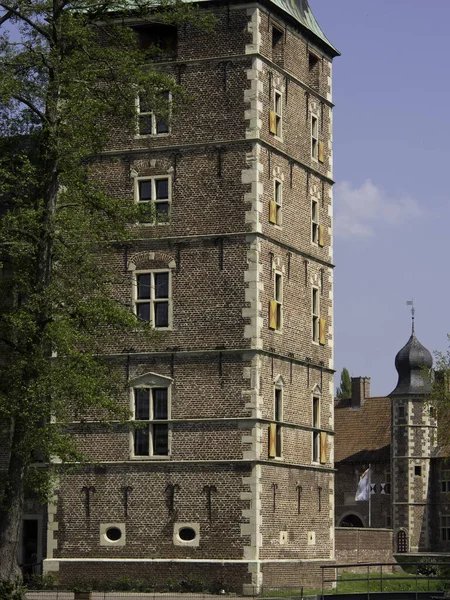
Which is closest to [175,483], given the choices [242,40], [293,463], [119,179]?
[293,463]

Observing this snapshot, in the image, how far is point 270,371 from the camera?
37781mm

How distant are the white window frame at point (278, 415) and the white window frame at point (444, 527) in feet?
124

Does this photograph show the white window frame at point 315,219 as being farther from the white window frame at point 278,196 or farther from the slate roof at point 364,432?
the slate roof at point 364,432

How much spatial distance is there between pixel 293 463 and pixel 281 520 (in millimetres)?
1747

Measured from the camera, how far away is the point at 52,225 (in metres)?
29.8

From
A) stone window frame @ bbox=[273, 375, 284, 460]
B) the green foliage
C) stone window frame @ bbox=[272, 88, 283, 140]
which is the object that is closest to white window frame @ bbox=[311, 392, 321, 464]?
stone window frame @ bbox=[273, 375, 284, 460]

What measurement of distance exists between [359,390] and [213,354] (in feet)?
149

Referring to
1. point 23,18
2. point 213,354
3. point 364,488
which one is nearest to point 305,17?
point 213,354

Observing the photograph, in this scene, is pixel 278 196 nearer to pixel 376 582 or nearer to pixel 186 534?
pixel 186 534

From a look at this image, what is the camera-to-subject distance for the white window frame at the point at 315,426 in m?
40.6

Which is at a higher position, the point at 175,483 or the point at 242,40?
the point at 242,40

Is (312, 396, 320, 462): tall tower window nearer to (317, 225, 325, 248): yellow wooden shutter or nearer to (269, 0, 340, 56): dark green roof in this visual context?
(317, 225, 325, 248): yellow wooden shutter

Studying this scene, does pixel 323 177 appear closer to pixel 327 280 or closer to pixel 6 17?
pixel 327 280

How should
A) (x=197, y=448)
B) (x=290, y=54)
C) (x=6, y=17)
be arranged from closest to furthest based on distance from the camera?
(x=6, y=17)
(x=197, y=448)
(x=290, y=54)
